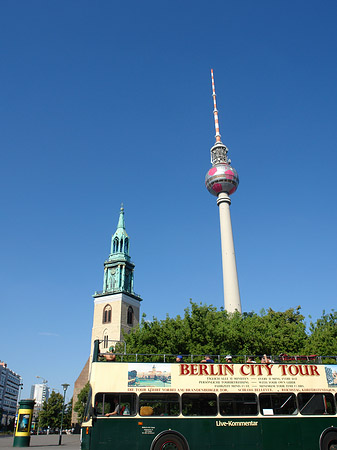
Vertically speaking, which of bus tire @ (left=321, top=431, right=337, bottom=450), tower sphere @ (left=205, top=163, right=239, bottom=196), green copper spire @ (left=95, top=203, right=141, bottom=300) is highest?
tower sphere @ (left=205, top=163, right=239, bottom=196)

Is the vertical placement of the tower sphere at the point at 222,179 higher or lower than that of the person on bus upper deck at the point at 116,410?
higher

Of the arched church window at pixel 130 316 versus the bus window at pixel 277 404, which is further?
the arched church window at pixel 130 316

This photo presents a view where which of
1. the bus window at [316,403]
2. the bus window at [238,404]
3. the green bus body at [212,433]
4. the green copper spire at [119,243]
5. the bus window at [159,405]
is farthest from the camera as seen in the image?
the green copper spire at [119,243]

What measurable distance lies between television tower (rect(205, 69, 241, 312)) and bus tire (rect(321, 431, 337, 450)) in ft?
134

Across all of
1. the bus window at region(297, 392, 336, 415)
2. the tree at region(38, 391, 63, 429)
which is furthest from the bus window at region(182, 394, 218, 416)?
the tree at region(38, 391, 63, 429)

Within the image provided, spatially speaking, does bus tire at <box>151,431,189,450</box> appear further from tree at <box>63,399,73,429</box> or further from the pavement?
tree at <box>63,399,73,429</box>

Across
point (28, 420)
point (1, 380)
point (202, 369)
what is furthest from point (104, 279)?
point (1, 380)

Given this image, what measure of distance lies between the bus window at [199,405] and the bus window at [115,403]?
1.84 metres

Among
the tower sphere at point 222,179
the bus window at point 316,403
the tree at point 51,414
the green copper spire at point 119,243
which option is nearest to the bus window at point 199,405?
the bus window at point 316,403

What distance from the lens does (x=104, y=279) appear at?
76875 mm

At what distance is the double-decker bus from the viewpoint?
13.1 m

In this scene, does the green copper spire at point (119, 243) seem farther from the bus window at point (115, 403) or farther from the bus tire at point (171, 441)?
the bus tire at point (171, 441)

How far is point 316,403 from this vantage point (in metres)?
14.4

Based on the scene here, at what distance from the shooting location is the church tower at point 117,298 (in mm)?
70562
